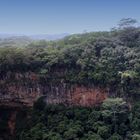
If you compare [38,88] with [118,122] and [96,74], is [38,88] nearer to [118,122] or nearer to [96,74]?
[96,74]

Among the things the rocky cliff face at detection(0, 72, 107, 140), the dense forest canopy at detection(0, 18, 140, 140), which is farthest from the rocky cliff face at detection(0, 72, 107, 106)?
the dense forest canopy at detection(0, 18, 140, 140)

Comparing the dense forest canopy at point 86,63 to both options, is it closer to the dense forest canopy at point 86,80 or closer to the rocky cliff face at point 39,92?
the dense forest canopy at point 86,80

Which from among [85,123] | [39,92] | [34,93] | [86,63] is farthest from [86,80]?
[34,93]

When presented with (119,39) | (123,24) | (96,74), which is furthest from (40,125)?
(123,24)

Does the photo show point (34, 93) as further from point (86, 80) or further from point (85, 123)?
point (85, 123)

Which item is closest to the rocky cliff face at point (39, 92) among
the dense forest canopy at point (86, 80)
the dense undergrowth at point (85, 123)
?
the dense forest canopy at point (86, 80)

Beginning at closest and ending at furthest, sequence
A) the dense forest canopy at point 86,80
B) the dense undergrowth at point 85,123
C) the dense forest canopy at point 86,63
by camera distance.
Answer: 1. the dense undergrowth at point 85,123
2. the dense forest canopy at point 86,80
3. the dense forest canopy at point 86,63

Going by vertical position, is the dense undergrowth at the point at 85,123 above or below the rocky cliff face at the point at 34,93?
below

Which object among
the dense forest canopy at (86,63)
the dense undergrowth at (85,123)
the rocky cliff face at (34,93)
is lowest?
the dense undergrowth at (85,123)
